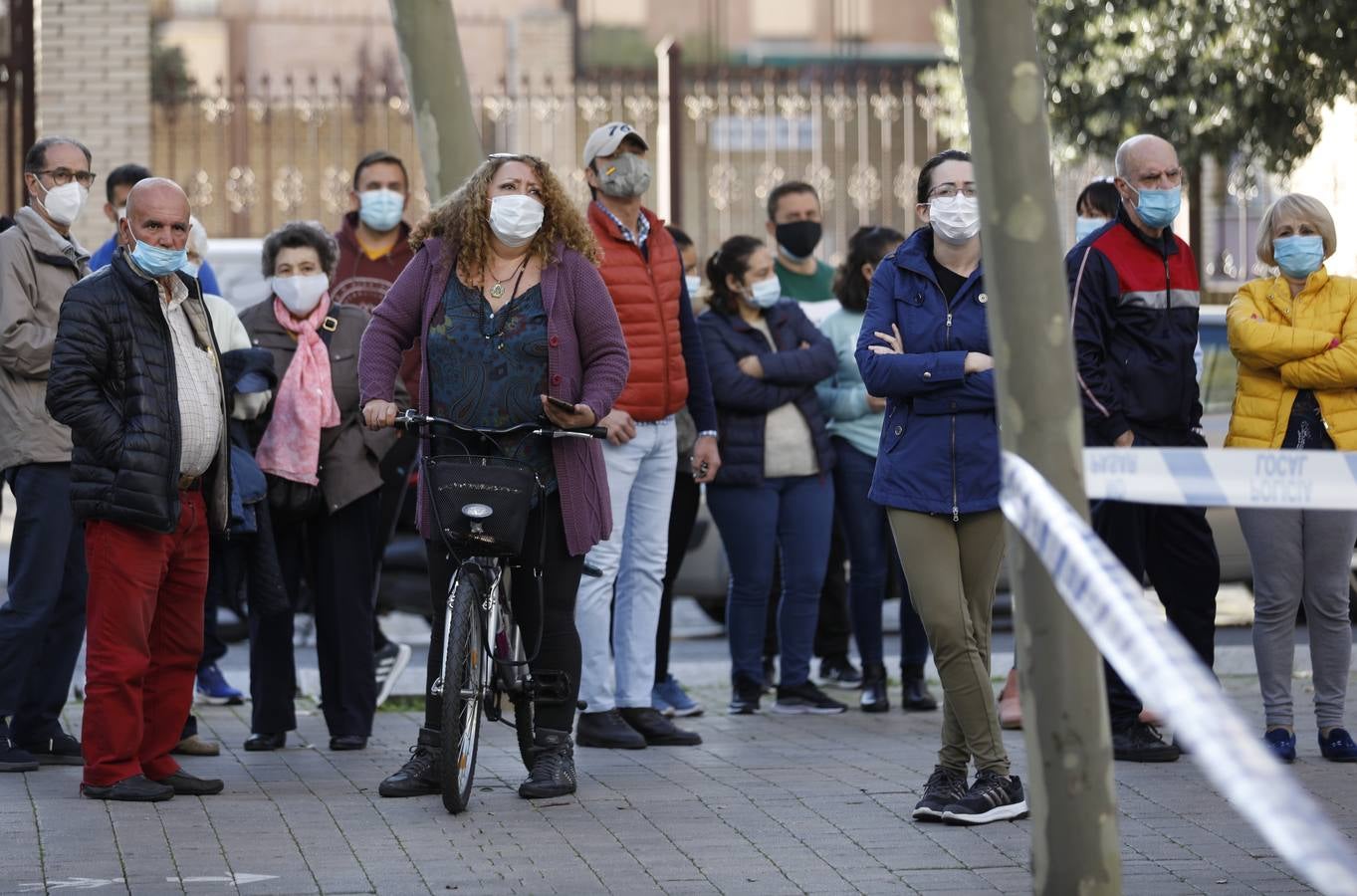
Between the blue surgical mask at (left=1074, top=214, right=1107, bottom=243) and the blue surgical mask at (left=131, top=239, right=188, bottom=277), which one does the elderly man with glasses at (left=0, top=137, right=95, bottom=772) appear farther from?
the blue surgical mask at (left=1074, top=214, right=1107, bottom=243)

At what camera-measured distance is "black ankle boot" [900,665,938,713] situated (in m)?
8.76

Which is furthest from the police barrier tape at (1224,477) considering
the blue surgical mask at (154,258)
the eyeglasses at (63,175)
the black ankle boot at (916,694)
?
the eyeglasses at (63,175)

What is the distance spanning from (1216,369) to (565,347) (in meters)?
5.34

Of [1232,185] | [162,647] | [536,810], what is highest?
[1232,185]

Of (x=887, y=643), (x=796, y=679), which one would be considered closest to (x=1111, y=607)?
(x=796, y=679)

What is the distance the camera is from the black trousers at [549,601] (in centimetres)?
676

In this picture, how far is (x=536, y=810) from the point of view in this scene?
255 inches

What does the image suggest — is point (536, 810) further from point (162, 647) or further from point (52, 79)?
point (52, 79)

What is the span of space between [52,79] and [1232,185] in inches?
393

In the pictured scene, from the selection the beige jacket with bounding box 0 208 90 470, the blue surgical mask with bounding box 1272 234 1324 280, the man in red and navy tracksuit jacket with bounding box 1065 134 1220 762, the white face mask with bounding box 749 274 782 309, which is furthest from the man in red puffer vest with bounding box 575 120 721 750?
the blue surgical mask with bounding box 1272 234 1324 280

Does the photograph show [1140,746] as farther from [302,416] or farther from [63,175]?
[63,175]

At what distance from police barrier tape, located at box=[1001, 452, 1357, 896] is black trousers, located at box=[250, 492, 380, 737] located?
3.66 metres

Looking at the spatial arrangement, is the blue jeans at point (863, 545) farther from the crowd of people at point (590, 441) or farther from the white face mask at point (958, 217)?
the white face mask at point (958, 217)

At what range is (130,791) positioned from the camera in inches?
258
